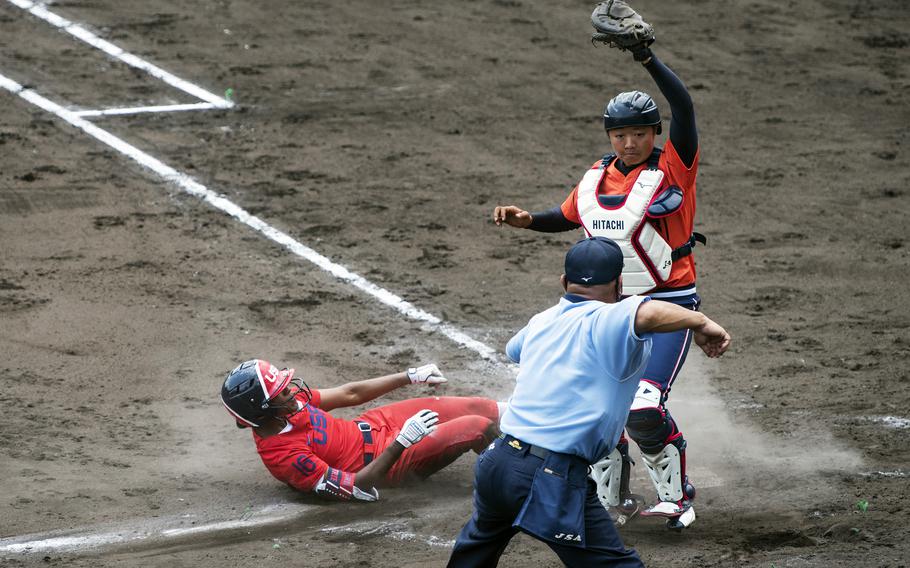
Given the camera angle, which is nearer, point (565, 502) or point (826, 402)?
point (565, 502)

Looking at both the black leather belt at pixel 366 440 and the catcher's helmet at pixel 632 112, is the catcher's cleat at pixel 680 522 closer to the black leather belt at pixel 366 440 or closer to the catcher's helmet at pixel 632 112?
the black leather belt at pixel 366 440

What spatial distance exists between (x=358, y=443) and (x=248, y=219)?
14.5 feet

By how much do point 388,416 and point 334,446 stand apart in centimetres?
46

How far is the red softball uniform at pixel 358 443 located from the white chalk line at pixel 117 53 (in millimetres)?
7084

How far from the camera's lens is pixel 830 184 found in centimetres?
1189

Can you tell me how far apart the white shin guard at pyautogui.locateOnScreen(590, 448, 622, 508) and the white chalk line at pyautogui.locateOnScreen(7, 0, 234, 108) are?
8.00m

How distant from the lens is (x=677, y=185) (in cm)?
598

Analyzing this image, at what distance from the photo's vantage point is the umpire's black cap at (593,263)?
467cm

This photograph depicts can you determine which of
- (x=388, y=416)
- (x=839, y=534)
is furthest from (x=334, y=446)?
(x=839, y=534)

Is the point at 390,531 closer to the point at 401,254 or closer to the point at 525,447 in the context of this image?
the point at 525,447

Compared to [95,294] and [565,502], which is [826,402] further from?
[95,294]

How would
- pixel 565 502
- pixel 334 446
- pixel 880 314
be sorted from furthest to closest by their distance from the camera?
pixel 880 314
pixel 334 446
pixel 565 502

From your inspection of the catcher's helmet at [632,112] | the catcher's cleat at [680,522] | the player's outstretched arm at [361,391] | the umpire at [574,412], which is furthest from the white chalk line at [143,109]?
the umpire at [574,412]

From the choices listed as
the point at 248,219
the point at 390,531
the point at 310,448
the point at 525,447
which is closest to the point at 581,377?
the point at 525,447
